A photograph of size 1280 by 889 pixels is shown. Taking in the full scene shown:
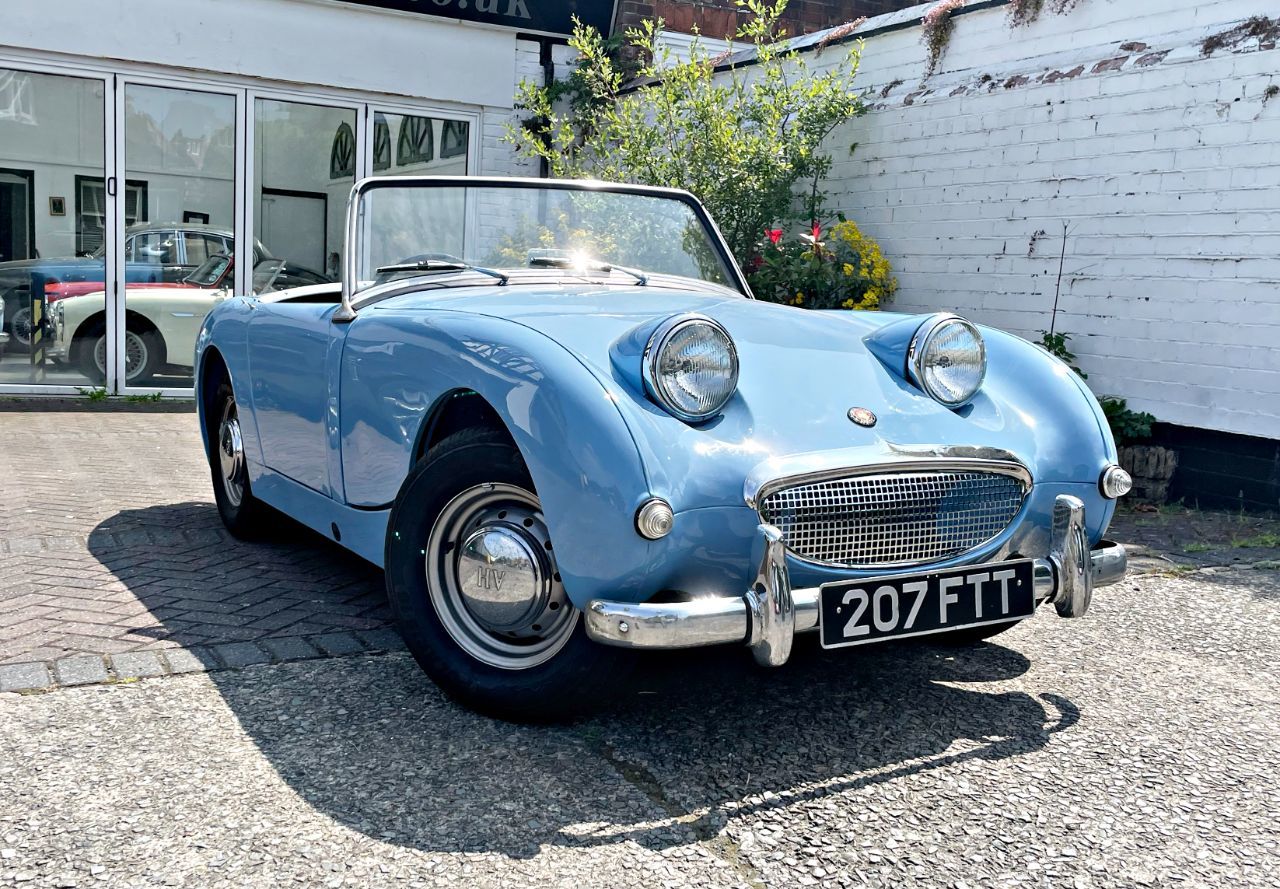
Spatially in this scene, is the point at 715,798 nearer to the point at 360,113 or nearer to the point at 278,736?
the point at 278,736

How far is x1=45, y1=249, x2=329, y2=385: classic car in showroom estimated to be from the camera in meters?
9.50

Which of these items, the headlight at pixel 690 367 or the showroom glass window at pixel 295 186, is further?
the showroom glass window at pixel 295 186

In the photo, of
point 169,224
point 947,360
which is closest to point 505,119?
point 169,224

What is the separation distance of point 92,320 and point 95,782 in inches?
318

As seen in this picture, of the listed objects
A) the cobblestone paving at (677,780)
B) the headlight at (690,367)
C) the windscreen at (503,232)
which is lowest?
the cobblestone paving at (677,780)

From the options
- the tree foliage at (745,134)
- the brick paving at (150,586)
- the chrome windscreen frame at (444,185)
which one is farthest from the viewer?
the tree foliage at (745,134)

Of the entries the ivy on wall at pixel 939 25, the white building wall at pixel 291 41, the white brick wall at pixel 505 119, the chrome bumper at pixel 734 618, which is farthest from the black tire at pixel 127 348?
the chrome bumper at pixel 734 618

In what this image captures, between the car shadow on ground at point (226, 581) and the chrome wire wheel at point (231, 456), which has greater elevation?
the chrome wire wheel at point (231, 456)

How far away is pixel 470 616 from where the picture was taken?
2814 mm

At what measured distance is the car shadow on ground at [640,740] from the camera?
2.32 m

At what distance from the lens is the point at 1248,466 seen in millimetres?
5812

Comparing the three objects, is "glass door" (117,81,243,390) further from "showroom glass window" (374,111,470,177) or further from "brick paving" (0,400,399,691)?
"brick paving" (0,400,399,691)

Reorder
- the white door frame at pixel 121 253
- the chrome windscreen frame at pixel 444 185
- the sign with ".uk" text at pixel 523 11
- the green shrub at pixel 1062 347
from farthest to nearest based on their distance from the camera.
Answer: the sign with ".uk" text at pixel 523 11 < the white door frame at pixel 121 253 < the green shrub at pixel 1062 347 < the chrome windscreen frame at pixel 444 185

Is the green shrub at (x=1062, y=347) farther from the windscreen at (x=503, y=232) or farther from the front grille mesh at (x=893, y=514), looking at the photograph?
the front grille mesh at (x=893, y=514)
